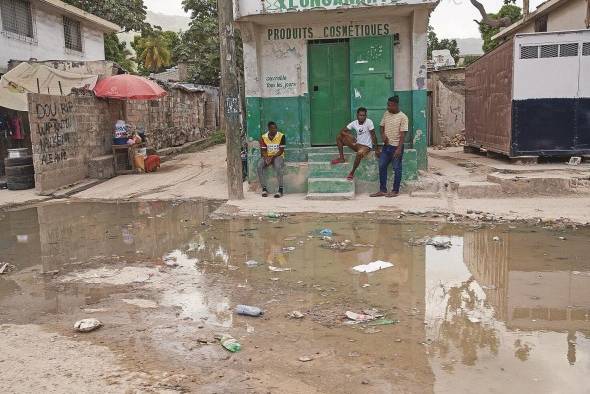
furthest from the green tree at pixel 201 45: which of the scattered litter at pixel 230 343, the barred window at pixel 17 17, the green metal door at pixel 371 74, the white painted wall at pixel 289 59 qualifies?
the scattered litter at pixel 230 343

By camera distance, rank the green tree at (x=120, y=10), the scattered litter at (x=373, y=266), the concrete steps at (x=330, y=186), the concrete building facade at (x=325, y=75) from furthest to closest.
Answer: the green tree at (x=120, y=10) → the concrete building facade at (x=325, y=75) → the concrete steps at (x=330, y=186) → the scattered litter at (x=373, y=266)

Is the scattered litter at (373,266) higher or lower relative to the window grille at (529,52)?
lower

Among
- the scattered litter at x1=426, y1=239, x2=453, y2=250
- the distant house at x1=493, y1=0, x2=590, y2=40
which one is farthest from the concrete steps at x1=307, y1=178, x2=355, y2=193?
the distant house at x1=493, y1=0, x2=590, y2=40

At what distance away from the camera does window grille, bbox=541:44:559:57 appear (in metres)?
9.98

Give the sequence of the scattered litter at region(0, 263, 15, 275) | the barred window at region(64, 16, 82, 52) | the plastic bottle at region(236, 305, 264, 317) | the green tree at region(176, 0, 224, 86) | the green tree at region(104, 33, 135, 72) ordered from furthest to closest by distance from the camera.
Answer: the green tree at region(176, 0, 224, 86) < the green tree at region(104, 33, 135, 72) < the barred window at region(64, 16, 82, 52) < the scattered litter at region(0, 263, 15, 275) < the plastic bottle at region(236, 305, 264, 317)

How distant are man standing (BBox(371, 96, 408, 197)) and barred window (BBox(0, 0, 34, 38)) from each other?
1137 centimetres

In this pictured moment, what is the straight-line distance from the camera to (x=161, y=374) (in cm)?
335

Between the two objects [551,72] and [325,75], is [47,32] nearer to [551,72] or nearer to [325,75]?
[325,75]

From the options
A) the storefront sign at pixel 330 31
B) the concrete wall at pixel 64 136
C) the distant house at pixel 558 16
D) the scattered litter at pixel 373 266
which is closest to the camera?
the scattered litter at pixel 373 266

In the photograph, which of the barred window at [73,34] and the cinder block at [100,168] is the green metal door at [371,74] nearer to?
the cinder block at [100,168]

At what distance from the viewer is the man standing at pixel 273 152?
9727 mm

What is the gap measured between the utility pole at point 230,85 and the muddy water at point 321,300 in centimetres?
172

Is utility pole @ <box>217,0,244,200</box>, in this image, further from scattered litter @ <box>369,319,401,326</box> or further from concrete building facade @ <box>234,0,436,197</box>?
scattered litter @ <box>369,319,401,326</box>

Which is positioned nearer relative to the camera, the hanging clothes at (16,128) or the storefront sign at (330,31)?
the storefront sign at (330,31)
